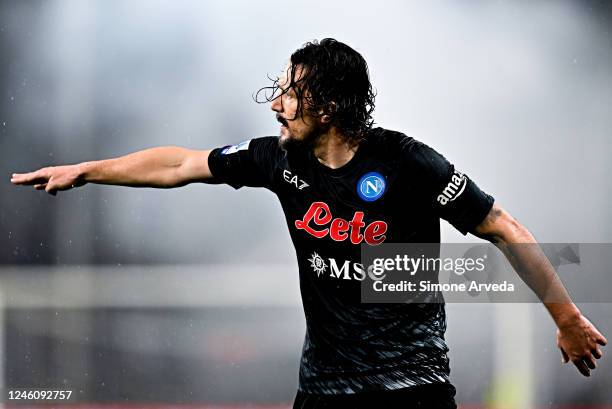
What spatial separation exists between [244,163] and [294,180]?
27 centimetres

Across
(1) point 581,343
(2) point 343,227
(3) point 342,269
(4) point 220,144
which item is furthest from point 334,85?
(4) point 220,144

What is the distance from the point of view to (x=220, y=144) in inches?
391

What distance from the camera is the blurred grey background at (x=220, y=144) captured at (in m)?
8.55

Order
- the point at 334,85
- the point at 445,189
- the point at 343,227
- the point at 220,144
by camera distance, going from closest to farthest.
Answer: the point at 445,189
the point at 343,227
the point at 334,85
the point at 220,144

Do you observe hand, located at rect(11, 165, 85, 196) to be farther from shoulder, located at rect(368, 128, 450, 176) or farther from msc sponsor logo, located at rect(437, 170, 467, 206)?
msc sponsor logo, located at rect(437, 170, 467, 206)

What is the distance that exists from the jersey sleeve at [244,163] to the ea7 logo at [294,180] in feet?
0.36

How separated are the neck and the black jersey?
3 cm

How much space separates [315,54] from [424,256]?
905mm

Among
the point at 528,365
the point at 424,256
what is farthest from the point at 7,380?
the point at 424,256

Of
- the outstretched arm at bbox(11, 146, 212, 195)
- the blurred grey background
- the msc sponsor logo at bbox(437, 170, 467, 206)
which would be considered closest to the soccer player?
the msc sponsor logo at bbox(437, 170, 467, 206)

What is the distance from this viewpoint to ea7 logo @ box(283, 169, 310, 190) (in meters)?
3.78

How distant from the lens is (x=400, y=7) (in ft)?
32.5

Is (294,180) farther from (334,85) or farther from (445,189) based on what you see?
(445,189)

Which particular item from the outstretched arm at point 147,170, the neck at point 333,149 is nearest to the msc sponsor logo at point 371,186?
the neck at point 333,149
